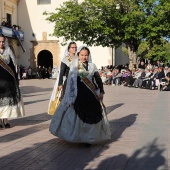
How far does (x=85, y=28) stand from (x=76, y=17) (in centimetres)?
119

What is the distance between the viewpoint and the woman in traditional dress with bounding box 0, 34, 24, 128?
773 cm

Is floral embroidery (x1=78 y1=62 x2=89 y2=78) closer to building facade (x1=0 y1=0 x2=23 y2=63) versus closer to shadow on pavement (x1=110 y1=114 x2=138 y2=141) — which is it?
shadow on pavement (x1=110 y1=114 x2=138 y2=141)

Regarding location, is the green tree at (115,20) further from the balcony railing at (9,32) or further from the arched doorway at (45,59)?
the arched doorway at (45,59)

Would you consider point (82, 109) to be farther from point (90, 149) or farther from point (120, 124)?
point (120, 124)

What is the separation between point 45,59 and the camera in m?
42.2

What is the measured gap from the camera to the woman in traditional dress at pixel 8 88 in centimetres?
773

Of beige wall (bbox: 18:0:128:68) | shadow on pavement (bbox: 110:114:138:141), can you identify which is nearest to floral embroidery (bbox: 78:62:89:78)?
shadow on pavement (bbox: 110:114:138:141)

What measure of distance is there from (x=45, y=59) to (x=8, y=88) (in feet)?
114

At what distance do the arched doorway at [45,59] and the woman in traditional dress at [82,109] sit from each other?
34.7 metres

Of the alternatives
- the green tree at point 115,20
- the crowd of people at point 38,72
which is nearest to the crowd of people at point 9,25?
the crowd of people at point 38,72

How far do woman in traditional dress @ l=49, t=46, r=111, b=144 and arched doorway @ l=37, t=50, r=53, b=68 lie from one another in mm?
34680

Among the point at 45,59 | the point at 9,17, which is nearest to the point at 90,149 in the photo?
the point at 9,17

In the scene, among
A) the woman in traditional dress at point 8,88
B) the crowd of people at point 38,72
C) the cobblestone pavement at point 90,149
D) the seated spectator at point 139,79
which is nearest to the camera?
the cobblestone pavement at point 90,149

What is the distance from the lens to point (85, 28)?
96.9 feet
